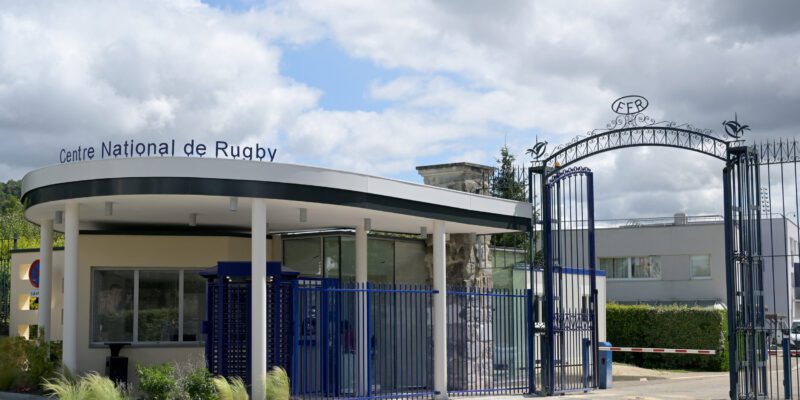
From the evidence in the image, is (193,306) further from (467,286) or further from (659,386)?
(659,386)

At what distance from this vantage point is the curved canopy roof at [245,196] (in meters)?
14.1

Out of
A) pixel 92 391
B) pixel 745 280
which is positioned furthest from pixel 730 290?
pixel 92 391

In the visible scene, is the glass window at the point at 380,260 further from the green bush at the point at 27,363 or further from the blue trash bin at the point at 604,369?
the green bush at the point at 27,363

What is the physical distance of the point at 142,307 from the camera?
19484mm

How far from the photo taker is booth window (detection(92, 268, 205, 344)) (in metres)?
19.4

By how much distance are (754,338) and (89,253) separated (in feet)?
42.8

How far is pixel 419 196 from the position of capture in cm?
1612

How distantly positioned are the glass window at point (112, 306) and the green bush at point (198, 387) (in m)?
6.12

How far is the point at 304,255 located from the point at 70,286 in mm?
5718

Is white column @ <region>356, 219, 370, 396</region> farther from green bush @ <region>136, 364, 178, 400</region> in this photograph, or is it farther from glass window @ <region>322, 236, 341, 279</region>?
green bush @ <region>136, 364, 178, 400</region>

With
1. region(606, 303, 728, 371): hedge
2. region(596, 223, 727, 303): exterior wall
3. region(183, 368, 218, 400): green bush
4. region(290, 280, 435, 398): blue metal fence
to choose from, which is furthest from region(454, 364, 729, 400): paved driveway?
region(596, 223, 727, 303): exterior wall

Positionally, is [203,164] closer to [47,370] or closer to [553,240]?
[47,370]

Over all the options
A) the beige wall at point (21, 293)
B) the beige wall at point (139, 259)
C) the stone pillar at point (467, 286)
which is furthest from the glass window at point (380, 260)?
the beige wall at point (21, 293)

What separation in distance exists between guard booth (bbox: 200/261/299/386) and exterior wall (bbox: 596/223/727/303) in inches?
1173
